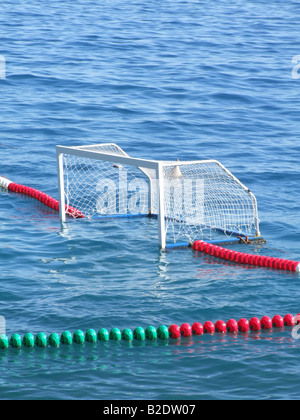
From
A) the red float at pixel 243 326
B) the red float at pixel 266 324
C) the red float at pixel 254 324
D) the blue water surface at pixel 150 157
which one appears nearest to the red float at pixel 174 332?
the blue water surface at pixel 150 157

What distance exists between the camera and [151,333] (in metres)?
10.5

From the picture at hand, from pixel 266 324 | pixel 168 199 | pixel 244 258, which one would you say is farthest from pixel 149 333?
pixel 168 199

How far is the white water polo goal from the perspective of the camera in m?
14.5

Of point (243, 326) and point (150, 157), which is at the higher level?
point (150, 157)

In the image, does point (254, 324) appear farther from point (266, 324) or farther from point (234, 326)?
point (234, 326)

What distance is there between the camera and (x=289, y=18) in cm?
4384

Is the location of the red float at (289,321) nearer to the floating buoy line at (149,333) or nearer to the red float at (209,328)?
the floating buoy line at (149,333)

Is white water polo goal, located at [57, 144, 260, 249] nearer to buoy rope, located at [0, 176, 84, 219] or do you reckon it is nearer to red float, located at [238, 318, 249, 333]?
buoy rope, located at [0, 176, 84, 219]

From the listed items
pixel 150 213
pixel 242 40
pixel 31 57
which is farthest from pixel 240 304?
pixel 242 40

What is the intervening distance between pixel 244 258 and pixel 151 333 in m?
3.68

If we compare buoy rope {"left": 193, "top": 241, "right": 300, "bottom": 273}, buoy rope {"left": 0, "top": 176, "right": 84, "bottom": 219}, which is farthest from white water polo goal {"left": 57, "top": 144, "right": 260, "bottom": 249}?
buoy rope {"left": 193, "top": 241, "right": 300, "bottom": 273}

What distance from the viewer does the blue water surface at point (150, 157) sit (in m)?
9.68

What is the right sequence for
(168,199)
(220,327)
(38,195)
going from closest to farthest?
(220,327), (168,199), (38,195)

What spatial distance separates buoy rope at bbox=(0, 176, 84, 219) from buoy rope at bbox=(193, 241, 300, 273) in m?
3.34
